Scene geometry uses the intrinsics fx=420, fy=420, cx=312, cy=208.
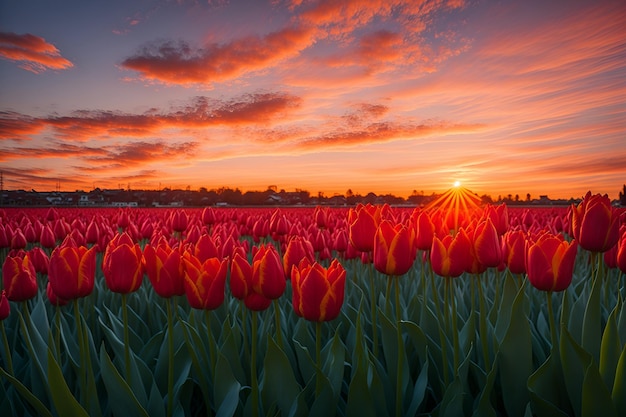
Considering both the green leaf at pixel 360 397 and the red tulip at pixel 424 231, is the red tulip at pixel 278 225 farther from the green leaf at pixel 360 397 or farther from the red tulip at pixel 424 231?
the green leaf at pixel 360 397

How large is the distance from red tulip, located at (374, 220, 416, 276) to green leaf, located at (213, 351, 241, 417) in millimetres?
967

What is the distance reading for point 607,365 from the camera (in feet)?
6.88

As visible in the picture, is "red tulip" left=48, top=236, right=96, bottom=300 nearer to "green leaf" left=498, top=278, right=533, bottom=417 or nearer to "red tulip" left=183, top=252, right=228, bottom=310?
"red tulip" left=183, top=252, right=228, bottom=310

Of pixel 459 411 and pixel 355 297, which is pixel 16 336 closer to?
pixel 355 297

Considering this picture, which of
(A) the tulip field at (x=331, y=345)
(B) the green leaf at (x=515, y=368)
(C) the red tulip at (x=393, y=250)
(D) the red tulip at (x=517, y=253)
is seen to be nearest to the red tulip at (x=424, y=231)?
(A) the tulip field at (x=331, y=345)

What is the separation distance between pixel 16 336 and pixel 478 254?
3.63 meters

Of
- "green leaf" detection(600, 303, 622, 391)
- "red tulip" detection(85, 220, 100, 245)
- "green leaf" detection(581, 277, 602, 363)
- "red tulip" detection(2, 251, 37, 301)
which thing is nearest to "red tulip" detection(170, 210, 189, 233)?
"red tulip" detection(85, 220, 100, 245)

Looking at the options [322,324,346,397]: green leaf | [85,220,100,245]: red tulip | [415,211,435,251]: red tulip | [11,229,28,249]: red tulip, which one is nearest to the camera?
[322,324,346,397]: green leaf

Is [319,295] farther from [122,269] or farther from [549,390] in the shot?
[549,390]

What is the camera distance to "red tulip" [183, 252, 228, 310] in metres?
2.04

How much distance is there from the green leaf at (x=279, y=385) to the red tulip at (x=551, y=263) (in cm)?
136

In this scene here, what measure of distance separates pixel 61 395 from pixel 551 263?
2.41 meters

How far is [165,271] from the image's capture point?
2119 millimetres

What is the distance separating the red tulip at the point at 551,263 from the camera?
7.18 ft
